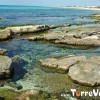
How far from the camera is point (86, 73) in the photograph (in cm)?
2103

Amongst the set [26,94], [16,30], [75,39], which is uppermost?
[26,94]

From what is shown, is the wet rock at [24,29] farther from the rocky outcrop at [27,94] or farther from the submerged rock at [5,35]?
the rocky outcrop at [27,94]

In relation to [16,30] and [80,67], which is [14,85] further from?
[16,30]

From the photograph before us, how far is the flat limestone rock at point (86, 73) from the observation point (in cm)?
2000

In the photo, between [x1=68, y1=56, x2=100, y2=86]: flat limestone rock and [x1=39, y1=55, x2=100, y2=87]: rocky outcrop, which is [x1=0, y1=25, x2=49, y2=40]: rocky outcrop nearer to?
[x1=39, y1=55, x2=100, y2=87]: rocky outcrop

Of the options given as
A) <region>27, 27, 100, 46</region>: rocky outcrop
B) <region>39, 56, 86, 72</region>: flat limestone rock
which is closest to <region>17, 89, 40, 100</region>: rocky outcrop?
<region>39, 56, 86, 72</region>: flat limestone rock

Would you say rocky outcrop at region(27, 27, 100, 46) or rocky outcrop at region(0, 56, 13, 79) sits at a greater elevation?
rocky outcrop at region(0, 56, 13, 79)

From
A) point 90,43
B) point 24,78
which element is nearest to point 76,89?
point 24,78

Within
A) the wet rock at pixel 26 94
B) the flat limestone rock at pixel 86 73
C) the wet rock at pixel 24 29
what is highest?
the flat limestone rock at pixel 86 73

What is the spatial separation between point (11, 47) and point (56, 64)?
12692 millimetres

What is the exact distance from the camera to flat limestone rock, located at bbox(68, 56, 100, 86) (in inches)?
787

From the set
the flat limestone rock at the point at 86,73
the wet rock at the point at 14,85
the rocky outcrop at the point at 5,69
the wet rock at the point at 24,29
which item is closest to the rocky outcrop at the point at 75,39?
the wet rock at the point at 24,29

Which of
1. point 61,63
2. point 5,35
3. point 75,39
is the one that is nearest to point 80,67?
point 61,63

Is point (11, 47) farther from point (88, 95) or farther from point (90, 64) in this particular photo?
point (88, 95)
